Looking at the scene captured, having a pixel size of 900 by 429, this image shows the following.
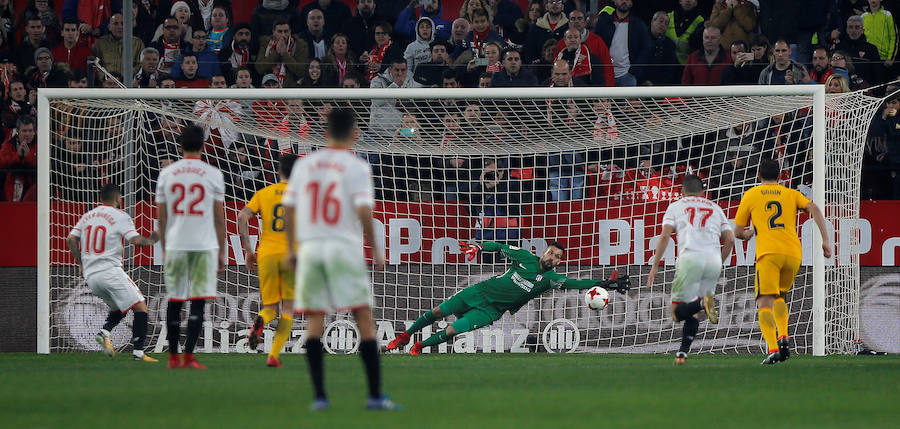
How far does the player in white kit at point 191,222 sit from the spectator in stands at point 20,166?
679cm

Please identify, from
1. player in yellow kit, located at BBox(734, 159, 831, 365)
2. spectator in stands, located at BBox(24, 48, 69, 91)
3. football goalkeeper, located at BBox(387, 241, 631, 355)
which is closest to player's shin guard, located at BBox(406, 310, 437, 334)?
football goalkeeper, located at BBox(387, 241, 631, 355)

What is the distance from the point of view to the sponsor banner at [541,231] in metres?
15.6

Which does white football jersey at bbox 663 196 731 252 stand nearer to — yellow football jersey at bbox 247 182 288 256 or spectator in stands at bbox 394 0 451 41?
yellow football jersey at bbox 247 182 288 256

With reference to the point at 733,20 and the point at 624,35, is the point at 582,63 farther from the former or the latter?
the point at 733,20

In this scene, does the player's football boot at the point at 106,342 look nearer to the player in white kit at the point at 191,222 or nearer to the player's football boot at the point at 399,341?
the player in white kit at the point at 191,222

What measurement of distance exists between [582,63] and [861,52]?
3950 mm

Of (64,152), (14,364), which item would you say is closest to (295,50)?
(64,152)

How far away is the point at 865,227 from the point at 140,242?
914 centimetres

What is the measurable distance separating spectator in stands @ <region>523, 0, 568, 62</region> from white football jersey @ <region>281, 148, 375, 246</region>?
11.0 meters

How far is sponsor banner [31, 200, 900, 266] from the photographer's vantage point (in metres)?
15.6

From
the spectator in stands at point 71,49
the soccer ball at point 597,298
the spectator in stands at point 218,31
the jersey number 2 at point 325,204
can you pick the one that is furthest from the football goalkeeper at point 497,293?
the jersey number 2 at point 325,204

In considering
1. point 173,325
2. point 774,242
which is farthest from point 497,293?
point 173,325

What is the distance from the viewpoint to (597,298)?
1402cm

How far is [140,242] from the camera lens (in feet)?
41.2
